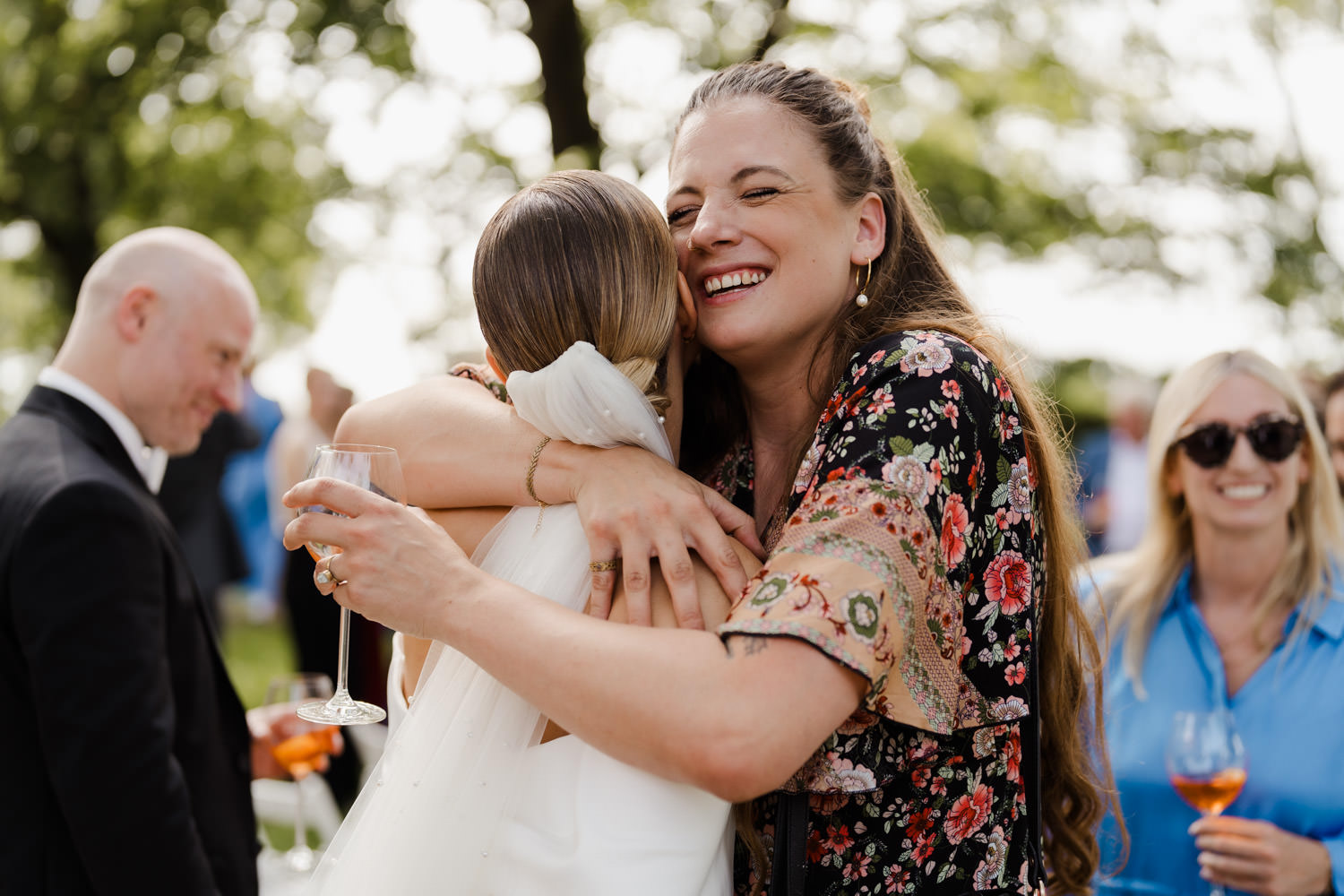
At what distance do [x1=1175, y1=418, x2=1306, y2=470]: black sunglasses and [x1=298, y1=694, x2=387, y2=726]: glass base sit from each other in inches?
109

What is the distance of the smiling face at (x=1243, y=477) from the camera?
360 centimetres

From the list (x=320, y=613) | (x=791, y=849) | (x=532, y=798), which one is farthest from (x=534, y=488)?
(x=320, y=613)

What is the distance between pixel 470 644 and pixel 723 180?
1055 mm

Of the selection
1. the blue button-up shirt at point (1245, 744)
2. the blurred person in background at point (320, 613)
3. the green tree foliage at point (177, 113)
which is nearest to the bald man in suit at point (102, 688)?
the blue button-up shirt at point (1245, 744)

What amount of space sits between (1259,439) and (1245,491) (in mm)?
174

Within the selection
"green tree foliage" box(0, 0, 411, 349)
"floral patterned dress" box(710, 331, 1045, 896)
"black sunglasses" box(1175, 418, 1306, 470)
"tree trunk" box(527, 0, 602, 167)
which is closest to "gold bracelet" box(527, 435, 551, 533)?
"floral patterned dress" box(710, 331, 1045, 896)

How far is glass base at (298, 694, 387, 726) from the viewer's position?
211 centimetres

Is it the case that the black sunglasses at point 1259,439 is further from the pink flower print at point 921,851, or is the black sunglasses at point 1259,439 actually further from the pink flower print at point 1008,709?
the pink flower print at point 921,851

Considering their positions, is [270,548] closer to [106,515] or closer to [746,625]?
[106,515]

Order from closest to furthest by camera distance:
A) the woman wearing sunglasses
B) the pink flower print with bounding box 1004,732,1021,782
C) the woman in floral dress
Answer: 1. the woman in floral dress
2. the pink flower print with bounding box 1004,732,1021,782
3. the woman wearing sunglasses

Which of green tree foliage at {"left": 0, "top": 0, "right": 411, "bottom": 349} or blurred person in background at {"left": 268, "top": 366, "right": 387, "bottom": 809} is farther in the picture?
blurred person in background at {"left": 268, "top": 366, "right": 387, "bottom": 809}

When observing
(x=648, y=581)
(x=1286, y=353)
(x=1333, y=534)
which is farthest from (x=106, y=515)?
(x=1286, y=353)

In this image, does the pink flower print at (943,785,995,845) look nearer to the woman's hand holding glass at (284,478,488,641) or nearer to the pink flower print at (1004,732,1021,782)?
the pink flower print at (1004,732,1021,782)

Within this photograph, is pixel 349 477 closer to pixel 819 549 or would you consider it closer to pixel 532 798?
pixel 532 798
